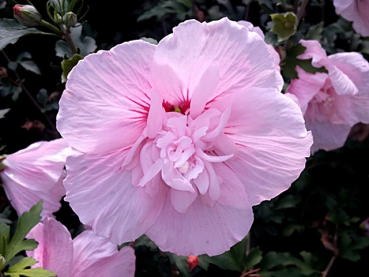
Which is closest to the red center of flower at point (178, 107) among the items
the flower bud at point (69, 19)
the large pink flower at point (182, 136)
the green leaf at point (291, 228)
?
the large pink flower at point (182, 136)

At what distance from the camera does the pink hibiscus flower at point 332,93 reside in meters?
1.12

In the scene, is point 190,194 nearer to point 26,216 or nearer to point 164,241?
point 164,241

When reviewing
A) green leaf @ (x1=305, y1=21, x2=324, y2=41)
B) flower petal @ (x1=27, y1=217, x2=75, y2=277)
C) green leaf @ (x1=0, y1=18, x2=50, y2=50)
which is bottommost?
flower petal @ (x1=27, y1=217, x2=75, y2=277)

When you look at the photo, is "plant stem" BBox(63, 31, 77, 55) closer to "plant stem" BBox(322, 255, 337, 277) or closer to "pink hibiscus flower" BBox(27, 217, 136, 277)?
"pink hibiscus flower" BBox(27, 217, 136, 277)

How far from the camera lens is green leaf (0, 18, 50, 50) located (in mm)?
899

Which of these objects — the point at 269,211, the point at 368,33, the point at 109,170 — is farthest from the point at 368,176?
the point at 109,170

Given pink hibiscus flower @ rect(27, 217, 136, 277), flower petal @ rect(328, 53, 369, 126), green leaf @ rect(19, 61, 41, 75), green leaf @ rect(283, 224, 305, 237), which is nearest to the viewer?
pink hibiscus flower @ rect(27, 217, 136, 277)

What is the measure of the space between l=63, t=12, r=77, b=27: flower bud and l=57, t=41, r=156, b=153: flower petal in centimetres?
24

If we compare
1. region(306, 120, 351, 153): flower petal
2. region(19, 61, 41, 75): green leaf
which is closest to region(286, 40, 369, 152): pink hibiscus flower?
region(306, 120, 351, 153): flower petal

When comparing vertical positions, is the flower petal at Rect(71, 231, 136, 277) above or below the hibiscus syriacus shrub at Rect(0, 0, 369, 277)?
below

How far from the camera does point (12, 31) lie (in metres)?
0.93

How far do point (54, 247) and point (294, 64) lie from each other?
77 cm

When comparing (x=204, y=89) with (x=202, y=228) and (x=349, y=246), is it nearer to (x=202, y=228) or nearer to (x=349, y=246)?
(x=202, y=228)

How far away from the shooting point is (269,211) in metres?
1.37
